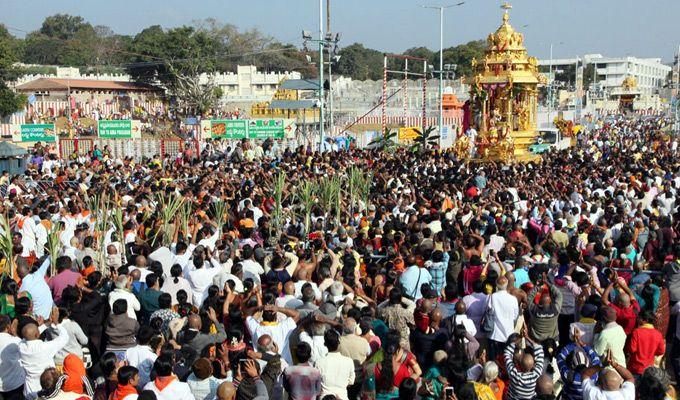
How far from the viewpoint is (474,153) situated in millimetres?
25922

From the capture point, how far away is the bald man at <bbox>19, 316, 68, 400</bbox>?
20.6 ft

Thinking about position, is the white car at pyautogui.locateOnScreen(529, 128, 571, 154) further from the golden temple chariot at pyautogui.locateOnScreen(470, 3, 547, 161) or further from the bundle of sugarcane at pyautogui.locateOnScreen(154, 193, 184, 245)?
the bundle of sugarcane at pyautogui.locateOnScreen(154, 193, 184, 245)

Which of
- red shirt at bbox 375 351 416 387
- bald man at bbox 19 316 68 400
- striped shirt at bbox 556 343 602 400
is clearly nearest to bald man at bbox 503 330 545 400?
striped shirt at bbox 556 343 602 400

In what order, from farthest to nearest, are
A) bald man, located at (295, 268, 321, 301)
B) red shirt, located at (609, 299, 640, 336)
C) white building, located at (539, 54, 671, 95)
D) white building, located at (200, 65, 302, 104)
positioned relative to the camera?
white building, located at (539, 54, 671, 95) → white building, located at (200, 65, 302, 104) → bald man, located at (295, 268, 321, 301) → red shirt, located at (609, 299, 640, 336)

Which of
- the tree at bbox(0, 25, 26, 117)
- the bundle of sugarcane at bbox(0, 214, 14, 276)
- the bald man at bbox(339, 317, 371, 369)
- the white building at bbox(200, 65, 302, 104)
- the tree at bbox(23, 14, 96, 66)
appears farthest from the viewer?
the tree at bbox(23, 14, 96, 66)

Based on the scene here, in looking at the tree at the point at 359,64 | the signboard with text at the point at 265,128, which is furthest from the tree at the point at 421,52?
the signboard with text at the point at 265,128

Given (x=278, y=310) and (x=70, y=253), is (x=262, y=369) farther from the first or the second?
(x=70, y=253)

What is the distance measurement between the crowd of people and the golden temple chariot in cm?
1203

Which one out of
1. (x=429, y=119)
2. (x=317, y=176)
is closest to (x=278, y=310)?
(x=317, y=176)

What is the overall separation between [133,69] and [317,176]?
4588cm

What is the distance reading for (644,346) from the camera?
6.65 m

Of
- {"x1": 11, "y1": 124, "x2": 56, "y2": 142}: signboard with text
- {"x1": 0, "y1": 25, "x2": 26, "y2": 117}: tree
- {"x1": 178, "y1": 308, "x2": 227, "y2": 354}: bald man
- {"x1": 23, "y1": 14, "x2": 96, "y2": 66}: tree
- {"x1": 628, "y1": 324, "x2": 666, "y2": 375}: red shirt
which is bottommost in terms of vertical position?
{"x1": 628, "y1": 324, "x2": 666, "y2": 375}: red shirt

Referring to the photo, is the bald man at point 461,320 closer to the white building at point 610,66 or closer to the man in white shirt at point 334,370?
the man in white shirt at point 334,370

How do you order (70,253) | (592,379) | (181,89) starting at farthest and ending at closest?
(181,89), (70,253), (592,379)
